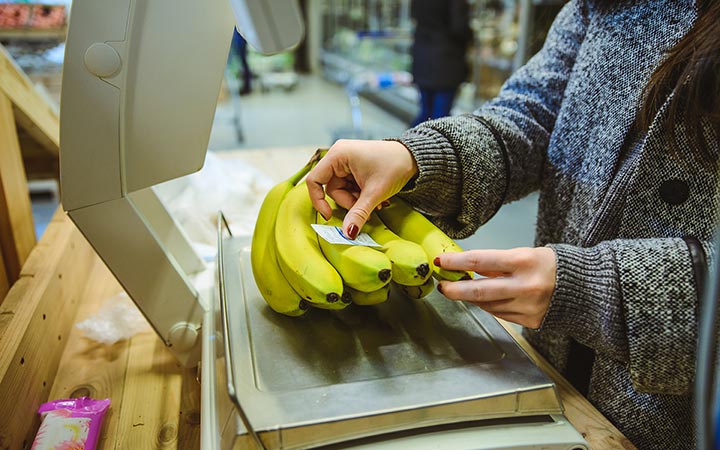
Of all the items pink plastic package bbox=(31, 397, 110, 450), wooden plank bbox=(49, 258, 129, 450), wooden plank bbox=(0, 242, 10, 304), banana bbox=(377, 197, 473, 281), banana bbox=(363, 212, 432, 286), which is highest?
banana bbox=(363, 212, 432, 286)

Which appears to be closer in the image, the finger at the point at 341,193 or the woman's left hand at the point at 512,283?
the woman's left hand at the point at 512,283

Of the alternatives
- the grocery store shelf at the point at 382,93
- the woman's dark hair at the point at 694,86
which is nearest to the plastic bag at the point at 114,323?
the woman's dark hair at the point at 694,86

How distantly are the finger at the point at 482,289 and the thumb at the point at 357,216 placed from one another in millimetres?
142

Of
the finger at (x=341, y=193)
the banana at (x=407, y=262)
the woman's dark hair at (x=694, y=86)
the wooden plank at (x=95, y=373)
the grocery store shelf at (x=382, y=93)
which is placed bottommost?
the grocery store shelf at (x=382, y=93)

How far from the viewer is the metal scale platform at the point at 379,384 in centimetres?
55

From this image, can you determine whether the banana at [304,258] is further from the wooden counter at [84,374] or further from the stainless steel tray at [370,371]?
the wooden counter at [84,374]

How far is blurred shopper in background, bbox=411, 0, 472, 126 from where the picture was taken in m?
3.66

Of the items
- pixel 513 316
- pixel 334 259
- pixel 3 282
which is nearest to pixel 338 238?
pixel 334 259

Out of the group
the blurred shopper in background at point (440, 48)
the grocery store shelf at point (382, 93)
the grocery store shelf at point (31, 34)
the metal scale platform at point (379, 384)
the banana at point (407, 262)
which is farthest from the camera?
the grocery store shelf at point (382, 93)

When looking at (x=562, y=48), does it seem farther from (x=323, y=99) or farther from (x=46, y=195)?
(x=323, y=99)

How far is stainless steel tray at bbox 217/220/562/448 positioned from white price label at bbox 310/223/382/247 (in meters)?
0.10

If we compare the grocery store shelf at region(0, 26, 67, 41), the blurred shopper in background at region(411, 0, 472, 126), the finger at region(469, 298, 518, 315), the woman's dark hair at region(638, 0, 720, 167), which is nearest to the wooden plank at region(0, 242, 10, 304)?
the finger at region(469, 298, 518, 315)

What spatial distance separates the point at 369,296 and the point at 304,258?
97 millimetres

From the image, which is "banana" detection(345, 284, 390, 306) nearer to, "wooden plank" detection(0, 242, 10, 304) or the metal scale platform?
the metal scale platform
